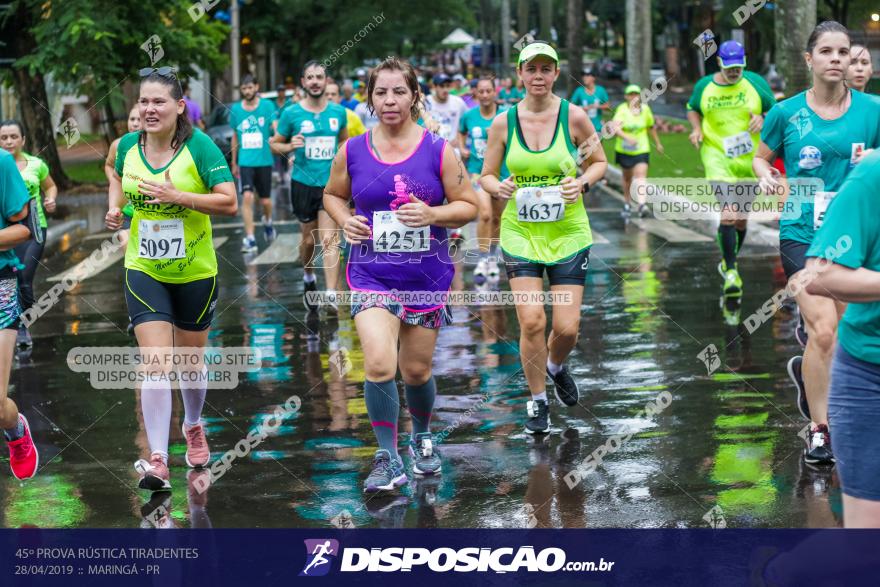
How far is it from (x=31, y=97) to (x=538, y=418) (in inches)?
763

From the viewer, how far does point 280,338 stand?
1095cm

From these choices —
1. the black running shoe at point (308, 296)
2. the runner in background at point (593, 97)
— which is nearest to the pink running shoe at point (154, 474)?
the black running shoe at point (308, 296)

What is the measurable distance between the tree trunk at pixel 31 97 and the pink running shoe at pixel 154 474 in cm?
1885

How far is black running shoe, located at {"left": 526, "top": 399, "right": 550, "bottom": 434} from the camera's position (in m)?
7.51

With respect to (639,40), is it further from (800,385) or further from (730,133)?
(800,385)

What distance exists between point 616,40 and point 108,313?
103532 mm

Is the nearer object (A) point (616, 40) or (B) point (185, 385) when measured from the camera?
(B) point (185, 385)

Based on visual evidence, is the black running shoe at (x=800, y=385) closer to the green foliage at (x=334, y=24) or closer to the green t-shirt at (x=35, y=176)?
the green t-shirt at (x=35, y=176)

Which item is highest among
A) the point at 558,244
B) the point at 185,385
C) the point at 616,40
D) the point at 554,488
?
the point at 616,40

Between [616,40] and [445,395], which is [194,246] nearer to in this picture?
[445,395]

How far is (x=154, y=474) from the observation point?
6414 millimetres

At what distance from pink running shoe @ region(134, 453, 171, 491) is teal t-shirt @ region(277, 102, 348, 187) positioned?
20.2 feet

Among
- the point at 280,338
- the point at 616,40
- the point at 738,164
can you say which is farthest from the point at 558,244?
the point at 616,40

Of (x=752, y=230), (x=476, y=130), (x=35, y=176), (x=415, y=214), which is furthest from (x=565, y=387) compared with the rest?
(x=752, y=230)
